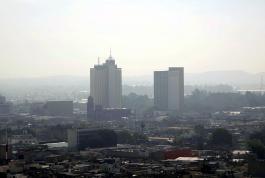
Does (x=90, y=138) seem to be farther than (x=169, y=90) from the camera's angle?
No

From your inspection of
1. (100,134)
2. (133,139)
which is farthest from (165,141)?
(100,134)

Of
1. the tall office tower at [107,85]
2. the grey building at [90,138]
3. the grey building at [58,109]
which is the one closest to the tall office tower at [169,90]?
the tall office tower at [107,85]

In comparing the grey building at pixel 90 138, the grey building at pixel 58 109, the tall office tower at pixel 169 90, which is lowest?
the grey building at pixel 90 138

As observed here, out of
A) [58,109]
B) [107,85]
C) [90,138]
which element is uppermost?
[107,85]

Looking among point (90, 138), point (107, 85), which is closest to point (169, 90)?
point (107, 85)

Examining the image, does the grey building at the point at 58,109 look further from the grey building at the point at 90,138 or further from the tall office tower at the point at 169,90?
the grey building at the point at 90,138

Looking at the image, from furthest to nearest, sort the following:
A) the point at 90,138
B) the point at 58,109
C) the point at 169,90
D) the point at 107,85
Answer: the point at 107,85, the point at 169,90, the point at 58,109, the point at 90,138

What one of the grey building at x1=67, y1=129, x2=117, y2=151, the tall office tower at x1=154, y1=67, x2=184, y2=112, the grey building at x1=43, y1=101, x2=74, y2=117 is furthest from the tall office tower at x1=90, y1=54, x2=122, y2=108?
the grey building at x1=67, y1=129, x2=117, y2=151

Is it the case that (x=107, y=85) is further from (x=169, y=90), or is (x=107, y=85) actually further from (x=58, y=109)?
(x=58, y=109)

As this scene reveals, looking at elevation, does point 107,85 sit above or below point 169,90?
above
